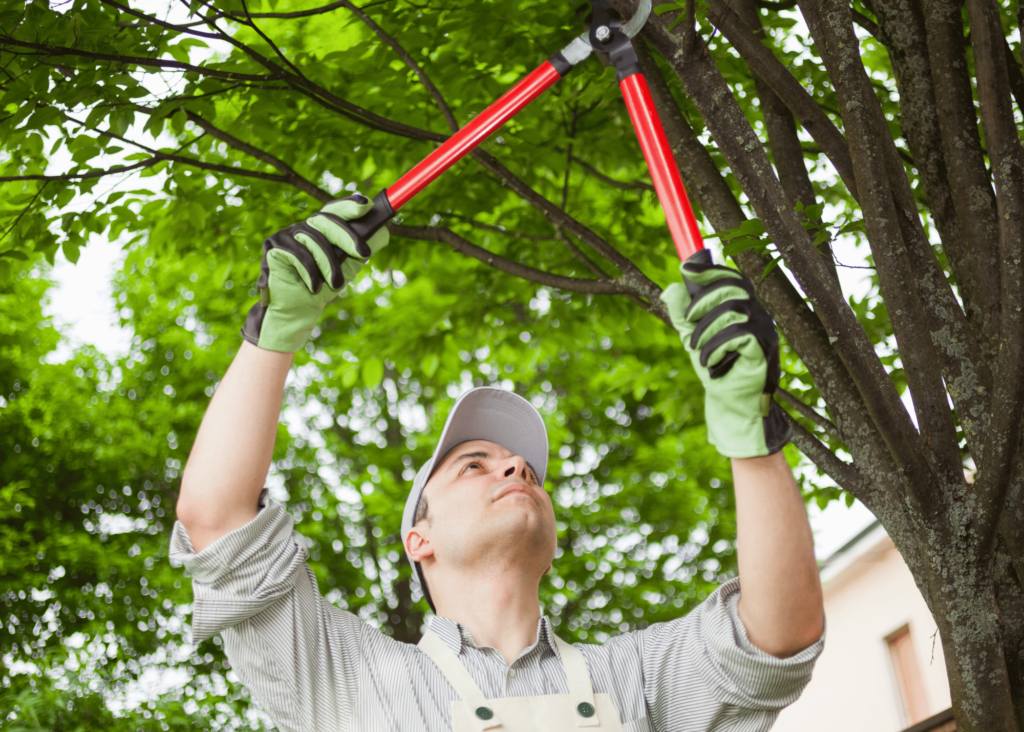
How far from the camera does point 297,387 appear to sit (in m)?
12.5

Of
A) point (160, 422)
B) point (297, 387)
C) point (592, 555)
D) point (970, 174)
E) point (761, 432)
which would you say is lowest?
point (761, 432)

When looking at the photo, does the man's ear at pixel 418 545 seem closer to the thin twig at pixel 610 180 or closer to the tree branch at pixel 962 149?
the tree branch at pixel 962 149

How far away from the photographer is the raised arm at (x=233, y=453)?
6.25 feet


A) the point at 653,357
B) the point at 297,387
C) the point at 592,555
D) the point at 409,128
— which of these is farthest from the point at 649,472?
the point at 409,128

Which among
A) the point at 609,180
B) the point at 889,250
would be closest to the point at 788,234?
the point at 889,250

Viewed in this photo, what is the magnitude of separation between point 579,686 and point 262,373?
3.09 ft

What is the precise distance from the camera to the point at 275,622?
197 centimetres

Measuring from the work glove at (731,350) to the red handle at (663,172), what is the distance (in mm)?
64

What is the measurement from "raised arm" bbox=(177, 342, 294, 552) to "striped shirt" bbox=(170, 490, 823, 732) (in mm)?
42

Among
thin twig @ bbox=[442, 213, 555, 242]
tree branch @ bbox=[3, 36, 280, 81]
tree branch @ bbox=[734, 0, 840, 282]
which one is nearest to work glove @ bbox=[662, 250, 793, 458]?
tree branch @ bbox=[734, 0, 840, 282]

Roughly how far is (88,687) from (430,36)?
6.28 metres

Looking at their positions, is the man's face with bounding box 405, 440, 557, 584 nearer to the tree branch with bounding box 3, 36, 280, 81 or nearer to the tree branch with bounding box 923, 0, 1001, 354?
the tree branch with bounding box 923, 0, 1001, 354

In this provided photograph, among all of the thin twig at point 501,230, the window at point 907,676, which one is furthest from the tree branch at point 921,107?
the window at point 907,676

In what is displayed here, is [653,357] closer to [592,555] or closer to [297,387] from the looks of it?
[592,555]
